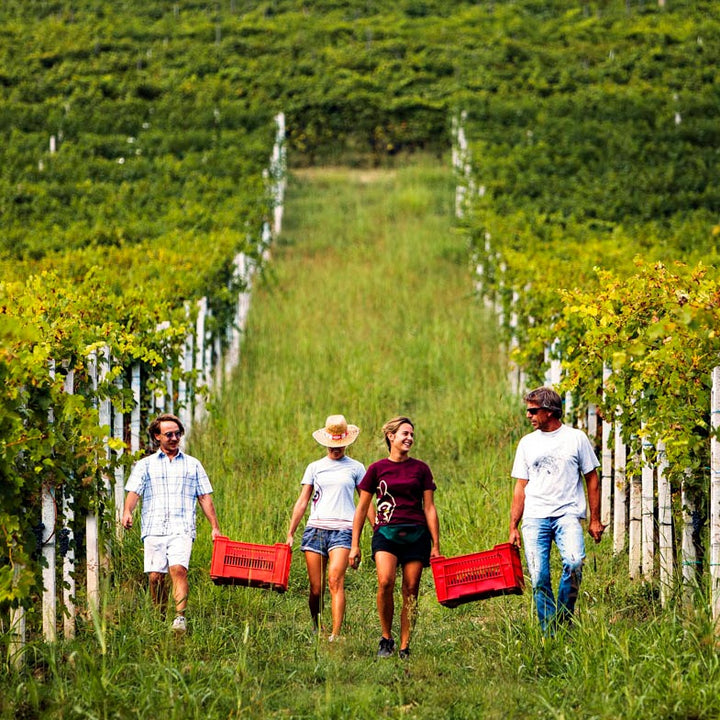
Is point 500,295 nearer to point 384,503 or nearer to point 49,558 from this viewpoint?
point 384,503

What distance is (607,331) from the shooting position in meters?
7.77

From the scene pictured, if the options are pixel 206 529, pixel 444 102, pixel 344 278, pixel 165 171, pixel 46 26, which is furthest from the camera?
Result: pixel 46 26

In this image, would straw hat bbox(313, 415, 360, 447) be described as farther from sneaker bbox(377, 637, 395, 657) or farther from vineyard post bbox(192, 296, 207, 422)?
vineyard post bbox(192, 296, 207, 422)

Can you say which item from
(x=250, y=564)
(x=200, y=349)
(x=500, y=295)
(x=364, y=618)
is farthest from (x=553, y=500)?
(x=500, y=295)

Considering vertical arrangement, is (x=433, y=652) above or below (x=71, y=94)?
below

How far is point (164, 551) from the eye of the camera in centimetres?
759

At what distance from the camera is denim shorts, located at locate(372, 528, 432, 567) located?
24.2ft

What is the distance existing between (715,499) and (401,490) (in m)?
1.93

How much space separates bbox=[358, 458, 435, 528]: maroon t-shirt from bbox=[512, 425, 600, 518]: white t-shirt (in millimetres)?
638

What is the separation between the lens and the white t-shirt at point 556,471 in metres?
7.31

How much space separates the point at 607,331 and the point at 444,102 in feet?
88.3

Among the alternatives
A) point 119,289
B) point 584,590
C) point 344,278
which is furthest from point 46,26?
point 584,590

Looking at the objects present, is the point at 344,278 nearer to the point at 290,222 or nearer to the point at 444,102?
the point at 290,222

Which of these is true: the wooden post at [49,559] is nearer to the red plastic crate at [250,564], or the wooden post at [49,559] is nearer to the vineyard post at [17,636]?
the vineyard post at [17,636]
